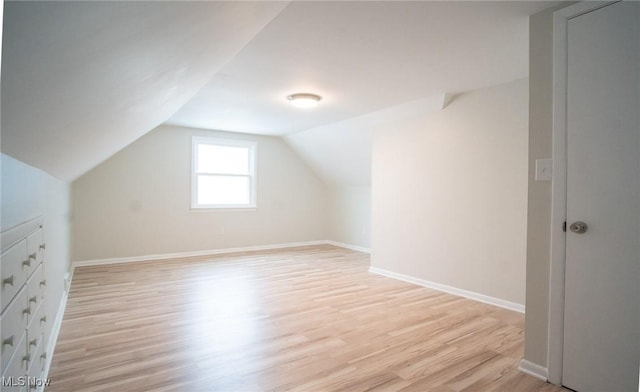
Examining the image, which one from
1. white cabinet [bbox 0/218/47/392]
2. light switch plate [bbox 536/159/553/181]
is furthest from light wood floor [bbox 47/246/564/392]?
light switch plate [bbox 536/159/553/181]

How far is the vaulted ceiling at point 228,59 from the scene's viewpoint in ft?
2.64

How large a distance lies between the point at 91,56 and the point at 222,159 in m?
5.39

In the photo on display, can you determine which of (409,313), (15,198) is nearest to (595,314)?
(409,313)

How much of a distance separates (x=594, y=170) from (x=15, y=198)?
2606 mm

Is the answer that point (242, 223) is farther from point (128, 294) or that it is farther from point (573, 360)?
point (573, 360)

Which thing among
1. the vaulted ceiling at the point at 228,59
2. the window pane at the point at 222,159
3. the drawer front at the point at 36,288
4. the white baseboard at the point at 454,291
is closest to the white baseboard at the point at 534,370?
the white baseboard at the point at 454,291

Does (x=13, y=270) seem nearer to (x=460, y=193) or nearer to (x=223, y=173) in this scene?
(x=460, y=193)

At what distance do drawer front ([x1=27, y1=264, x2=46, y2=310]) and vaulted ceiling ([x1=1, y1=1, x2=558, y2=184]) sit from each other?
1.82 ft

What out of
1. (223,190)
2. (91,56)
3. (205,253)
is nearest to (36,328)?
(91,56)

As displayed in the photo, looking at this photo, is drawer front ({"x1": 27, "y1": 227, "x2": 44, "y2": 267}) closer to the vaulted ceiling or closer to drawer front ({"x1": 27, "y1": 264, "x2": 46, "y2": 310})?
drawer front ({"x1": 27, "y1": 264, "x2": 46, "y2": 310})

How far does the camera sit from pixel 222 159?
244 inches

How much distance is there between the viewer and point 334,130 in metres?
5.37

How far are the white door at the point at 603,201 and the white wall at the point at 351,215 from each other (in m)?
4.44

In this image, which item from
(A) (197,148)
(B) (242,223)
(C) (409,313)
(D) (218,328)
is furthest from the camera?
(B) (242,223)
